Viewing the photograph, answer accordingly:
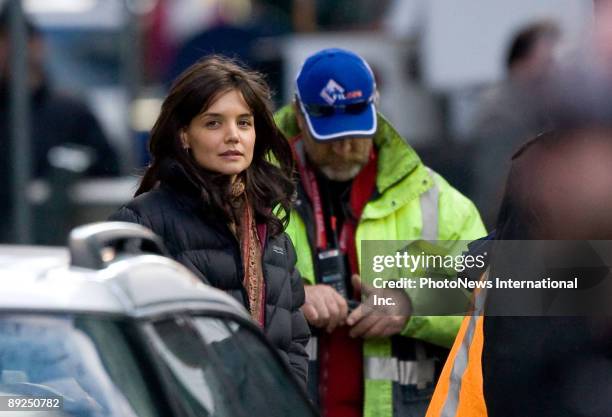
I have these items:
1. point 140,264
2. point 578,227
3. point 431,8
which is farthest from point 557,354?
point 431,8

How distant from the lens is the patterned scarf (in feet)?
14.1

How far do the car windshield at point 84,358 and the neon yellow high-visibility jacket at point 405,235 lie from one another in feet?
6.63

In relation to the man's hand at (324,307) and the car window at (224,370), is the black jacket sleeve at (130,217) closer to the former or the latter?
the man's hand at (324,307)

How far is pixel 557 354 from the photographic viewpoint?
3734 mm

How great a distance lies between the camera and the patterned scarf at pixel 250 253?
170 inches

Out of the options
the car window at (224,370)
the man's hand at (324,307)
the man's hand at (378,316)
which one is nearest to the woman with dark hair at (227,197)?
the man's hand at (324,307)

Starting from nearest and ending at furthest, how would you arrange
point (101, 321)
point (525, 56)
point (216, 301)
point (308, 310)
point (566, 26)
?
point (101, 321)
point (216, 301)
point (308, 310)
point (525, 56)
point (566, 26)

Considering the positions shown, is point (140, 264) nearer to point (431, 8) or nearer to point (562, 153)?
point (562, 153)

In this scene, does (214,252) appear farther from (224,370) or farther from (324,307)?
(224,370)

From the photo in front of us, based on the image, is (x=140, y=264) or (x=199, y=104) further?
(x=199, y=104)

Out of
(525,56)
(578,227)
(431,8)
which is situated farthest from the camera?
(431,8)

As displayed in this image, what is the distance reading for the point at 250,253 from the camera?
14.3 feet

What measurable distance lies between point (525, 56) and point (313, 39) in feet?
10.5

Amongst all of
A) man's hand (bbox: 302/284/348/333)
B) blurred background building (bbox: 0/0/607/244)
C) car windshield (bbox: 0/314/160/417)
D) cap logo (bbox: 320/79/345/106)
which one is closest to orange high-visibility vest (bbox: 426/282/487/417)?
man's hand (bbox: 302/284/348/333)
